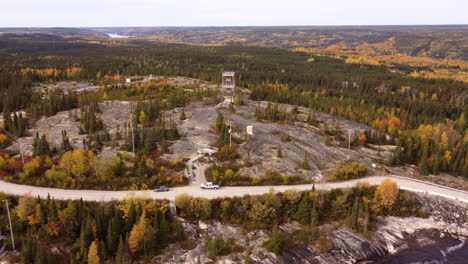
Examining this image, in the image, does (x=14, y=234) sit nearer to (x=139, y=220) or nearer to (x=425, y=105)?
(x=139, y=220)

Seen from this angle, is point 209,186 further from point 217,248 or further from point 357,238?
point 357,238

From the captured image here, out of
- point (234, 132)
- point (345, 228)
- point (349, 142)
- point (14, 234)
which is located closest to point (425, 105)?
point (349, 142)

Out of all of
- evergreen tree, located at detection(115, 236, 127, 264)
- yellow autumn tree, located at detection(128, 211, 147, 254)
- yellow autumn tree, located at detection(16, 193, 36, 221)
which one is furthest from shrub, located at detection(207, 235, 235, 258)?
yellow autumn tree, located at detection(16, 193, 36, 221)

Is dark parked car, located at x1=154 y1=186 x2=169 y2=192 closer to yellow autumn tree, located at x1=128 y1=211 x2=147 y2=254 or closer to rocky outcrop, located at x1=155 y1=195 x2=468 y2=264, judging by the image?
rocky outcrop, located at x1=155 y1=195 x2=468 y2=264

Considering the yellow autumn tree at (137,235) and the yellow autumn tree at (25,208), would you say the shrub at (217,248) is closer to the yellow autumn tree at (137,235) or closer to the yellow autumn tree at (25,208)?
the yellow autumn tree at (137,235)

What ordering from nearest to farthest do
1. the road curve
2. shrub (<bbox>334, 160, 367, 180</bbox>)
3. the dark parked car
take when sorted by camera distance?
the road curve → the dark parked car → shrub (<bbox>334, 160, 367, 180</bbox>)

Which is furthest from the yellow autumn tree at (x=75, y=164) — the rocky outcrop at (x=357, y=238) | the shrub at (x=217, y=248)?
the shrub at (x=217, y=248)
